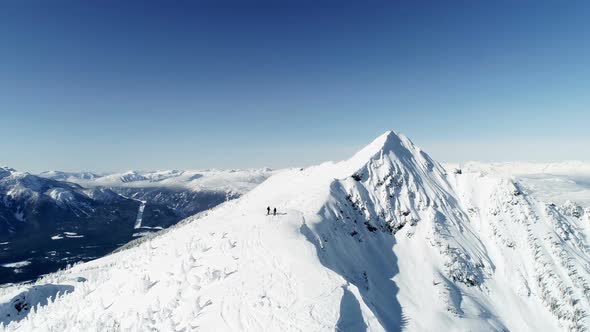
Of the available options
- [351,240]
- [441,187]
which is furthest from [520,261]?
[351,240]

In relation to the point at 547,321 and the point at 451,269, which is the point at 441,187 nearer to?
the point at 451,269

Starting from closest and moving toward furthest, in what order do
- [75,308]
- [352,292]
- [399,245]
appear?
[352,292], [75,308], [399,245]

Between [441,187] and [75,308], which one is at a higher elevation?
[441,187]

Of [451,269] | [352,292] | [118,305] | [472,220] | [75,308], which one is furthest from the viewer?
[472,220]

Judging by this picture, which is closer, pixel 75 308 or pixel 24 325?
pixel 75 308

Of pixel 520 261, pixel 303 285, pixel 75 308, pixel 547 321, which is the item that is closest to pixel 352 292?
pixel 303 285

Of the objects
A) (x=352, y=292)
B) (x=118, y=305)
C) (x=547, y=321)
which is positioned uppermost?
(x=352, y=292)

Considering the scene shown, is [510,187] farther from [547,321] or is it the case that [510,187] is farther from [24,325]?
[24,325]
